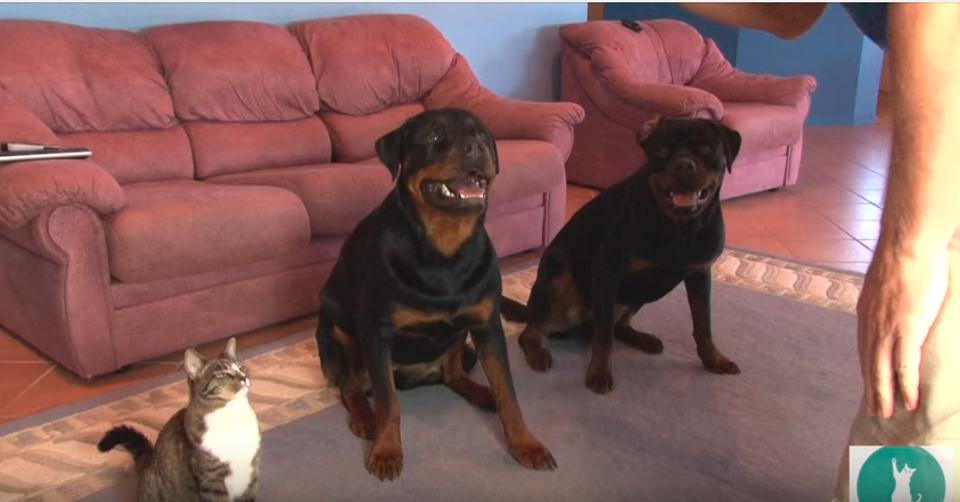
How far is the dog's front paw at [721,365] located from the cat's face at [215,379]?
1570mm

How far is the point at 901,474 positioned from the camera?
3.06 ft

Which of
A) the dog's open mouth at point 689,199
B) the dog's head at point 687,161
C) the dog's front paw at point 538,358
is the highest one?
the dog's head at point 687,161

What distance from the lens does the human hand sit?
861 mm

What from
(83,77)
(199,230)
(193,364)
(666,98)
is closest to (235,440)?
(193,364)

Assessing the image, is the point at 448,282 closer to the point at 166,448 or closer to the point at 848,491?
the point at 166,448

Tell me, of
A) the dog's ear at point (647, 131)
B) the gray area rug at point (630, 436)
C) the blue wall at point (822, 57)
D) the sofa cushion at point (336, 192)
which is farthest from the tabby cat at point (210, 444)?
the blue wall at point (822, 57)

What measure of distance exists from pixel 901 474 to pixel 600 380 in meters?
1.59

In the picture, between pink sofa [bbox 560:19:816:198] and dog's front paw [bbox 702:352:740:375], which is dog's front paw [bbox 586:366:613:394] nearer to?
dog's front paw [bbox 702:352:740:375]

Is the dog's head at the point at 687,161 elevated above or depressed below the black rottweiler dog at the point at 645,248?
above

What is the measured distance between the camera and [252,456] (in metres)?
1.70

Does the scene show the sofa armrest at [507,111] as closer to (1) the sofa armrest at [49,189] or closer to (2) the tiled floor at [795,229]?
(2) the tiled floor at [795,229]

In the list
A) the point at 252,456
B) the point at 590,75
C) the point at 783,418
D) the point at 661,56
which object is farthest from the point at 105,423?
the point at 661,56

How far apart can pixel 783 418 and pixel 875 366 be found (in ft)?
5.06

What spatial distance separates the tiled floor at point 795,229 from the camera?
2.55 meters
